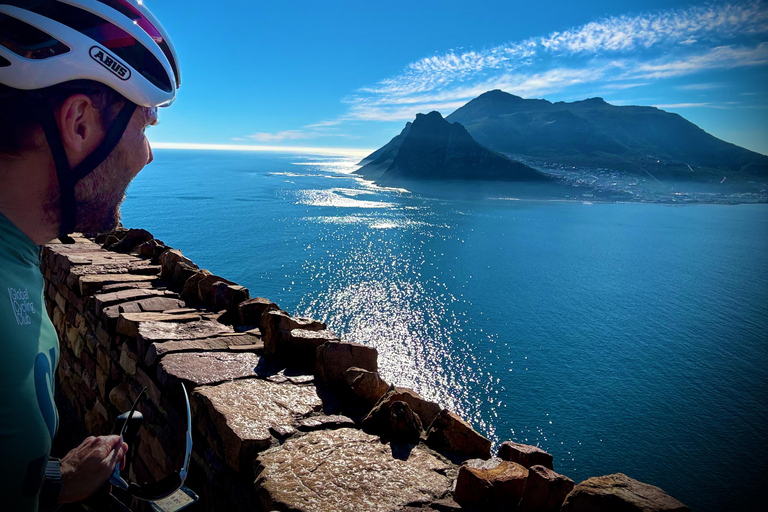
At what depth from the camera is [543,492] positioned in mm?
2920

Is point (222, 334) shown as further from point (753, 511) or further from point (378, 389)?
point (753, 511)

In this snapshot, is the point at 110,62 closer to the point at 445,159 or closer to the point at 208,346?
the point at 208,346

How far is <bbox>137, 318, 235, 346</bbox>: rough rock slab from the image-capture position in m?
4.77

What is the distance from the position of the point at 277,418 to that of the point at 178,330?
6.97 feet

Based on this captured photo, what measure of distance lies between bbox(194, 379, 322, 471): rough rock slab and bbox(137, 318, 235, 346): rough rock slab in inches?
47.0

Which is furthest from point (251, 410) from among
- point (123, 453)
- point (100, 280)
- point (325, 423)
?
point (100, 280)

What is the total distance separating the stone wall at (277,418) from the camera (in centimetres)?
300

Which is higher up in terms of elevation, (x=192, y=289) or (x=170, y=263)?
(x=170, y=263)

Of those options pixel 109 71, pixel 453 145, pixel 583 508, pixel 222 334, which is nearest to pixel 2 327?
pixel 109 71

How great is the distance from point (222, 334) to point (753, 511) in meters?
34.7

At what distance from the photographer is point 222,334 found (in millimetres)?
5141

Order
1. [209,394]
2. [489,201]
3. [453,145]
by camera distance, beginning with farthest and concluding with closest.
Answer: [453,145]
[489,201]
[209,394]

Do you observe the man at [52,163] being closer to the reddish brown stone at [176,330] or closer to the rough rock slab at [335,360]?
the rough rock slab at [335,360]

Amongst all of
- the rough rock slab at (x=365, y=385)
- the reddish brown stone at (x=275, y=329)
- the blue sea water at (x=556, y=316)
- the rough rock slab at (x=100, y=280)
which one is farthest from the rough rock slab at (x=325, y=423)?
the blue sea water at (x=556, y=316)
